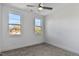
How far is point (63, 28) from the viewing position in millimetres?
1867

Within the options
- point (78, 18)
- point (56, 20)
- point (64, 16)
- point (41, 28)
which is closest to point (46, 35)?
point (41, 28)

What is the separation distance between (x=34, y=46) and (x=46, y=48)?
24cm

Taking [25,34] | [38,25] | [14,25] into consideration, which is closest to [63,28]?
[38,25]

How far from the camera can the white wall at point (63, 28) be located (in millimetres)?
1793

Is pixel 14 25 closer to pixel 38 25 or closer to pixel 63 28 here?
pixel 38 25

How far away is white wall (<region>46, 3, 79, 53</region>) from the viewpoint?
70.6 inches

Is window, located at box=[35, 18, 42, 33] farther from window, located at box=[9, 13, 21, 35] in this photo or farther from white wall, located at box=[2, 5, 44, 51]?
window, located at box=[9, 13, 21, 35]

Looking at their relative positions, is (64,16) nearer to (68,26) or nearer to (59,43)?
(68,26)

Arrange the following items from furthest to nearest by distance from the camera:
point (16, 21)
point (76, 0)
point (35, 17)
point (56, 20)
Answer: point (56, 20)
point (35, 17)
point (16, 21)
point (76, 0)

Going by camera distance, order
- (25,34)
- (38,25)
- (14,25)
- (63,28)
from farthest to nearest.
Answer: (25,34) < (63,28) < (38,25) < (14,25)

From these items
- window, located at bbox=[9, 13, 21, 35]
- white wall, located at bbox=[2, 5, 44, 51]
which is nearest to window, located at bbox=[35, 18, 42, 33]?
white wall, located at bbox=[2, 5, 44, 51]

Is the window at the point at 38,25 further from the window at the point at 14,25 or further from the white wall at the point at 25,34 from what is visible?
the window at the point at 14,25

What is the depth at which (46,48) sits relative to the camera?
184cm

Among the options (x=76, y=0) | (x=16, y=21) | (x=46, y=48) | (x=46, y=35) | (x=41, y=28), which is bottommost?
(x=46, y=48)
